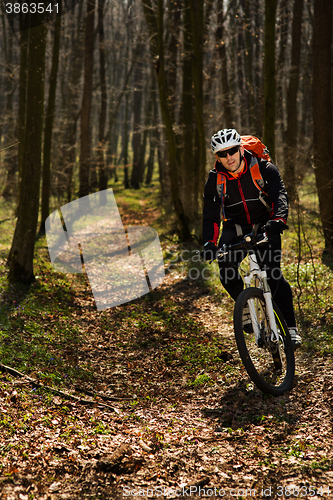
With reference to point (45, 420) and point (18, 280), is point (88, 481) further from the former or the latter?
point (18, 280)

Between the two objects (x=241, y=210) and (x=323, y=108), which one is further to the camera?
(x=323, y=108)

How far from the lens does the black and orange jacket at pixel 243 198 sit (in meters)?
4.36

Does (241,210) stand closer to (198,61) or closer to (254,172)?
(254,172)

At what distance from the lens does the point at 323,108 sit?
8.72 metres

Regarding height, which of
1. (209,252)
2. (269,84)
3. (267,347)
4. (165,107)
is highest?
(269,84)

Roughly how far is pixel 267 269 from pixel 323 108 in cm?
585

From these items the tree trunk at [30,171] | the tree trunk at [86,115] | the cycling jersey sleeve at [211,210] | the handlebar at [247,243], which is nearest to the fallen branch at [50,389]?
the handlebar at [247,243]

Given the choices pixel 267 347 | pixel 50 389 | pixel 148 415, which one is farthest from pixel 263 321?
pixel 50 389

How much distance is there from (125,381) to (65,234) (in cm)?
1002

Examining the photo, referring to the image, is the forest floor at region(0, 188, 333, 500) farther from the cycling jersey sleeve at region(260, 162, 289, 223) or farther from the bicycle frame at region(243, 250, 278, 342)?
the cycling jersey sleeve at region(260, 162, 289, 223)

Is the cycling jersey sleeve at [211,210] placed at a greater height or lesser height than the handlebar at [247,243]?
greater

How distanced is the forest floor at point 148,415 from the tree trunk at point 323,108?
11.5 feet

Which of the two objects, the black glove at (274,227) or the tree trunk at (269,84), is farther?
the tree trunk at (269,84)

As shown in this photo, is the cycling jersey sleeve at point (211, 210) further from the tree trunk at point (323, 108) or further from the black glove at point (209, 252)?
the tree trunk at point (323, 108)
